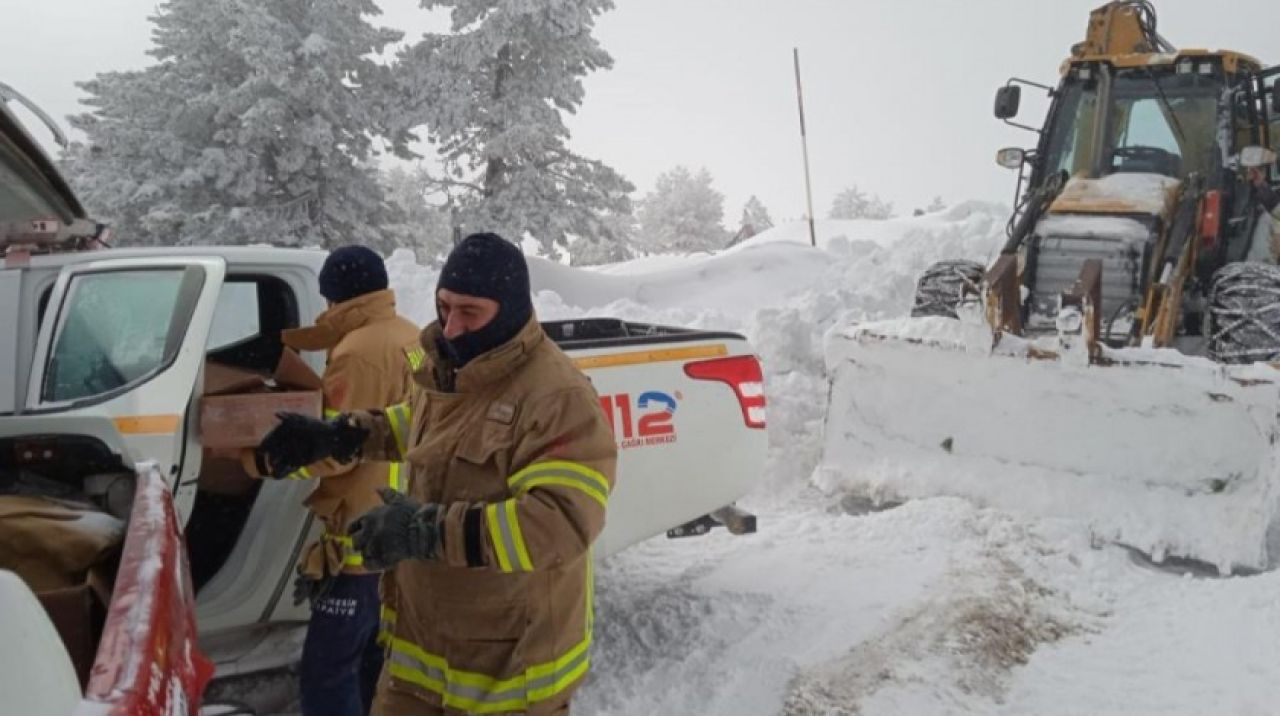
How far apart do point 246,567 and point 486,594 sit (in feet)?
5.74

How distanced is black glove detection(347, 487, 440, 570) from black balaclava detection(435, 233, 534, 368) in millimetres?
439

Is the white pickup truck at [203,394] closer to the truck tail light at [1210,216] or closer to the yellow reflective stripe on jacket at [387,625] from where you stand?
the yellow reflective stripe on jacket at [387,625]

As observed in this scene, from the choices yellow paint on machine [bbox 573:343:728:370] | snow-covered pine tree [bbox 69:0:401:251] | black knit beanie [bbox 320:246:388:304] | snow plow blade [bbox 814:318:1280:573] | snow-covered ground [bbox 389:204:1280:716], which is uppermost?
snow-covered pine tree [bbox 69:0:401:251]

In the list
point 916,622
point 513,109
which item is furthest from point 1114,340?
point 513,109

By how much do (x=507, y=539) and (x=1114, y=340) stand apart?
6204 millimetres

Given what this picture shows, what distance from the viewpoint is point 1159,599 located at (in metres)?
4.80

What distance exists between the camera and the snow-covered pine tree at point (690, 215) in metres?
45.1

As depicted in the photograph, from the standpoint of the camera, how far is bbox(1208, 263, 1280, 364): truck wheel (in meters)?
6.29

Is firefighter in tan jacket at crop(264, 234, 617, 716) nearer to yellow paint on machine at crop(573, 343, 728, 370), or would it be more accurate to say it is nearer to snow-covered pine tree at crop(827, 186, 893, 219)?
yellow paint on machine at crop(573, 343, 728, 370)

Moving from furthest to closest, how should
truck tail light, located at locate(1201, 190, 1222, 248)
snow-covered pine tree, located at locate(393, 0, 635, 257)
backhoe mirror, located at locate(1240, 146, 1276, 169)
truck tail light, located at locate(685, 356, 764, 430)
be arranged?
1. snow-covered pine tree, located at locate(393, 0, 635, 257)
2. truck tail light, located at locate(1201, 190, 1222, 248)
3. backhoe mirror, located at locate(1240, 146, 1276, 169)
4. truck tail light, located at locate(685, 356, 764, 430)

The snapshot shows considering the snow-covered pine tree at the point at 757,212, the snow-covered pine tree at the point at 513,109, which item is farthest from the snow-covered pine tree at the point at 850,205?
the snow-covered pine tree at the point at 513,109

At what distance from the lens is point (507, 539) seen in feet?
6.89

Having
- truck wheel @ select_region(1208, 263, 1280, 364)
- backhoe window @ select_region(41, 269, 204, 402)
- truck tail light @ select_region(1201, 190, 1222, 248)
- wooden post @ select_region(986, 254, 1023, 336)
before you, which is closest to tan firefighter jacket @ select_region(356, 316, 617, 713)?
backhoe window @ select_region(41, 269, 204, 402)

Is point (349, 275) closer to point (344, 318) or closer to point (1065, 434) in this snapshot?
point (344, 318)
